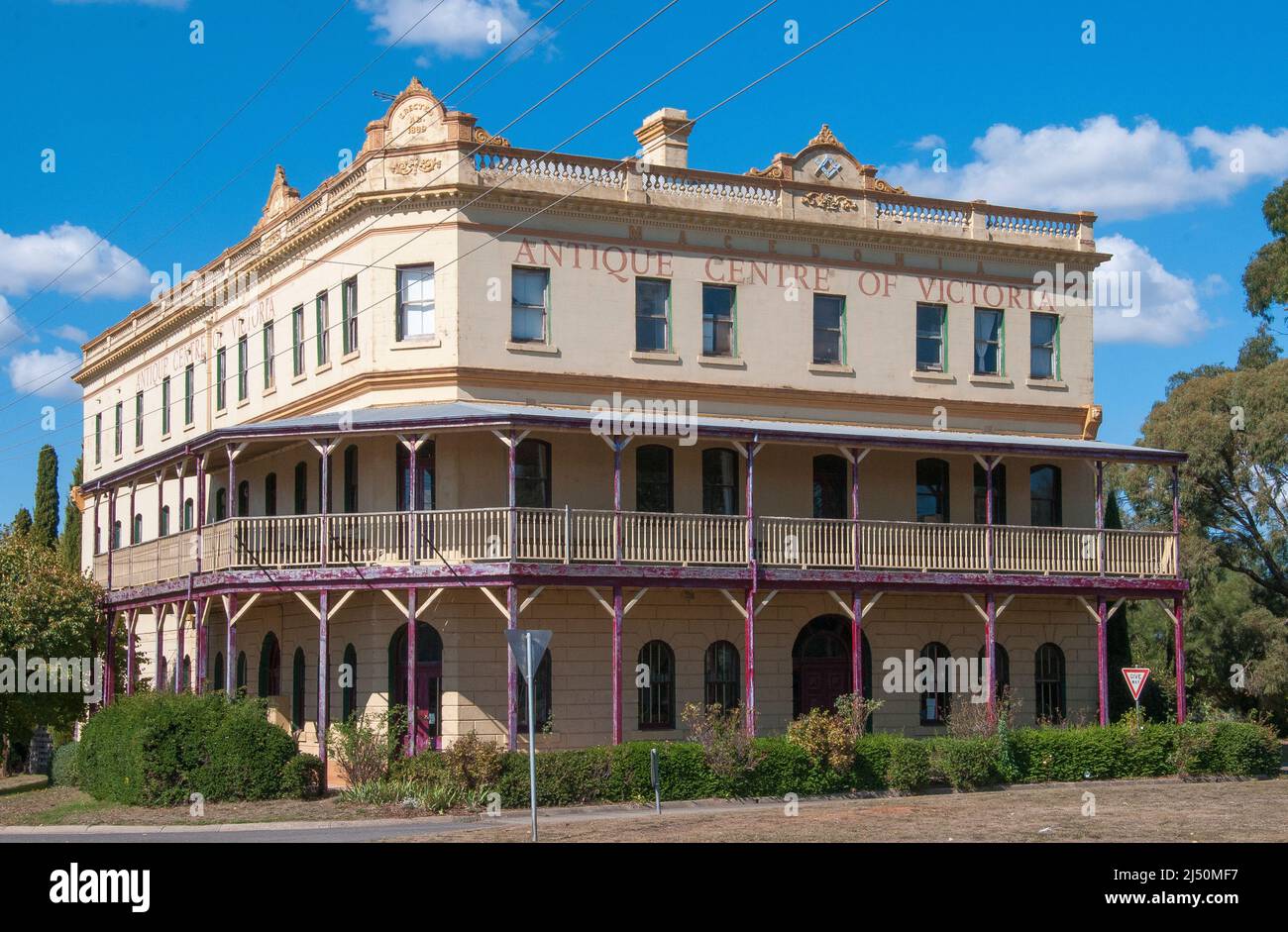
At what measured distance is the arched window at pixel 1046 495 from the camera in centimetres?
3916

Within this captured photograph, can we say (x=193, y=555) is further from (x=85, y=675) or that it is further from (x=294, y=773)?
(x=294, y=773)

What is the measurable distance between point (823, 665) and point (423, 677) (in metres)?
8.78

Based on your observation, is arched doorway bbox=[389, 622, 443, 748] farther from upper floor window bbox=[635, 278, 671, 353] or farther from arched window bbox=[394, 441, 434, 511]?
upper floor window bbox=[635, 278, 671, 353]

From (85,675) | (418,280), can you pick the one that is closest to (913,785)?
(418,280)

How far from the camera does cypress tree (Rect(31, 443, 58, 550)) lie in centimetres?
6222

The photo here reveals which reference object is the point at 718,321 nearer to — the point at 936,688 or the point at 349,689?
the point at 936,688

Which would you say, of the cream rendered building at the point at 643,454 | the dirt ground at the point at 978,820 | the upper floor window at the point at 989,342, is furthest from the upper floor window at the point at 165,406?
the dirt ground at the point at 978,820

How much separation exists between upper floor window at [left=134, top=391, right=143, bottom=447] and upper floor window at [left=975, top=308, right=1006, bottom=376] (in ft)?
84.8

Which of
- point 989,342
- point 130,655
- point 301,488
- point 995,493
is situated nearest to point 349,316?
point 301,488

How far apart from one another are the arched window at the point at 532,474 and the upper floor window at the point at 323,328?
5.80 metres

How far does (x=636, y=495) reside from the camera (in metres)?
35.1

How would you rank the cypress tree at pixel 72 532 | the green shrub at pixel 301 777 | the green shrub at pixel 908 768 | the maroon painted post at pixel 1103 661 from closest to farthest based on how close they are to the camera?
the green shrub at pixel 301 777, the green shrub at pixel 908 768, the maroon painted post at pixel 1103 661, the cypress tree at pixel 72 532

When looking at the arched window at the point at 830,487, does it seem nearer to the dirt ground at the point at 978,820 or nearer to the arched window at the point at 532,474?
the arched window at the point at 532,474

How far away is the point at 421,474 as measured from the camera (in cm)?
A: 3391
